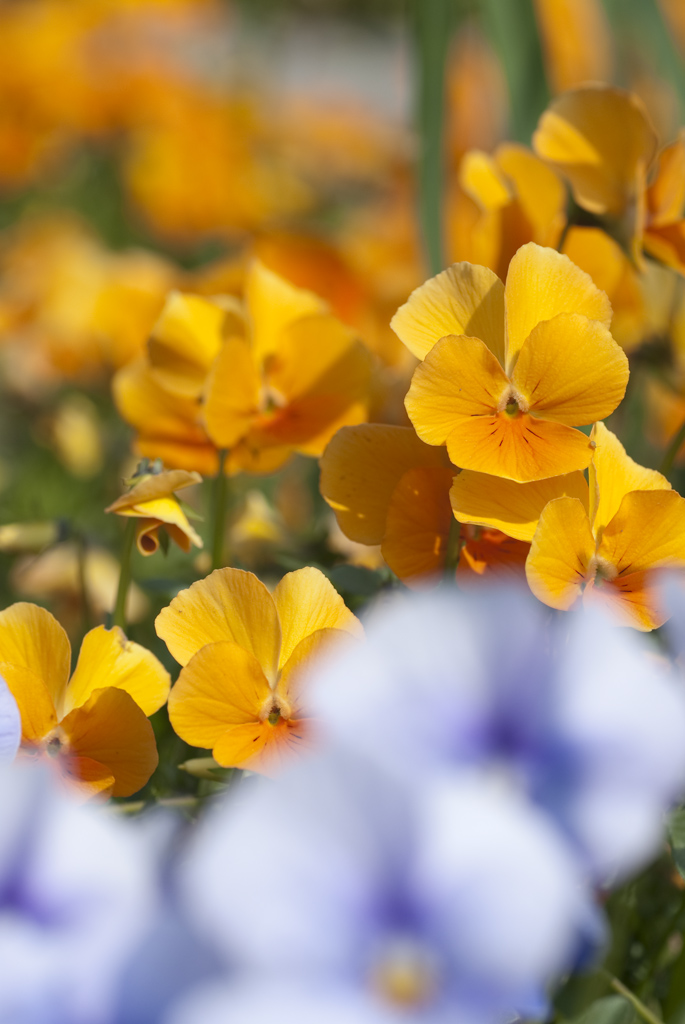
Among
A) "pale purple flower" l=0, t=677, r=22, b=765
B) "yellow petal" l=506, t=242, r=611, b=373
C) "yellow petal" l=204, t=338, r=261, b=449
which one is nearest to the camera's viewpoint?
"pale purple flower" l=0, t=677, r=22, b=765

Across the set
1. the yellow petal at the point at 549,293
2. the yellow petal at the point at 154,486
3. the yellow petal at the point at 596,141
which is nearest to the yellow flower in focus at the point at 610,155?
the yellow petal at the point at 596,141

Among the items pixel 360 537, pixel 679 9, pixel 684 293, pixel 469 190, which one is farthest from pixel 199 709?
pixel 679 9

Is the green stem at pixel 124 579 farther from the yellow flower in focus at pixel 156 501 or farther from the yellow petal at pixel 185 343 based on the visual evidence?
the yellow petal at pixel 185 343

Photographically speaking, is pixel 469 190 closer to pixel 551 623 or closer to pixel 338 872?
pixel 551 623

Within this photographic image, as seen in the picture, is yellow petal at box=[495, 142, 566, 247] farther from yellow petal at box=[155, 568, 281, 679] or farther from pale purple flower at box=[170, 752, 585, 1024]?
pale purple flower at box=[170, 752, 585, 1024]

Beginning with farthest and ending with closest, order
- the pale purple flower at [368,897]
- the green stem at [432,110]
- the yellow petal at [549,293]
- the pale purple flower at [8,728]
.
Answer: the green stem at [432,110] < the yellow petal at [549,293] < the pale purple flower at [8,728] < the pale purple flower at [368,897]

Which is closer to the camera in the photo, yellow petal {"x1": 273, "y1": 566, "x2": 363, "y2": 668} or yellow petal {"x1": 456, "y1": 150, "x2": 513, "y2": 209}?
yellow petal {"x1": 273, "y1": 566, "x2": 363, "y2": 668}

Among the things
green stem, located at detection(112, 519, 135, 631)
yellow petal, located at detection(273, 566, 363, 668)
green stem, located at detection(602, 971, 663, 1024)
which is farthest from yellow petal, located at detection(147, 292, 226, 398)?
green stem, located at detection(602, 971, 663, 1024)
